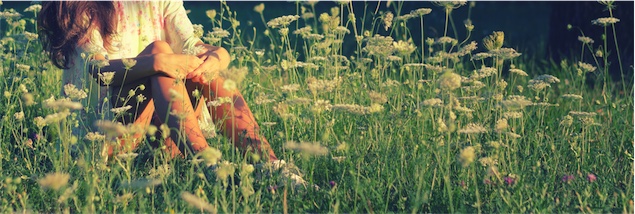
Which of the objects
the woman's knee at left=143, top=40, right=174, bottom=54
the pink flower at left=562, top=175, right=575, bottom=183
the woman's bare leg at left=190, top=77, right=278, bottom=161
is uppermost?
the woman's knee at left=143, top=40, right=174, bottom=54

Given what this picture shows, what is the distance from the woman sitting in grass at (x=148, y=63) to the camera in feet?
10.8

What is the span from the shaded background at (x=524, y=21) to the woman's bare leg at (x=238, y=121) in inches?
38.5

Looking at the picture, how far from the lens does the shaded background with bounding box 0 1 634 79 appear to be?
5.98 m

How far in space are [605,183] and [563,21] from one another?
350 centimetres

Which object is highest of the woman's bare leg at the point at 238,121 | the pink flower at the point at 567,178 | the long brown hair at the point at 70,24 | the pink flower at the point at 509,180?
the long brown hair at the point at 70,24

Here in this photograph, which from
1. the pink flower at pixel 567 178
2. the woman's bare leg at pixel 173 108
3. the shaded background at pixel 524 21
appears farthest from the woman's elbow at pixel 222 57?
the pink flower at pixel 567 178

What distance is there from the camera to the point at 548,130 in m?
3.94

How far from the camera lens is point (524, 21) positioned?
10.5 metres

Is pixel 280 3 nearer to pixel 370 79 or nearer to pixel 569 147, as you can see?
pixel 370 79

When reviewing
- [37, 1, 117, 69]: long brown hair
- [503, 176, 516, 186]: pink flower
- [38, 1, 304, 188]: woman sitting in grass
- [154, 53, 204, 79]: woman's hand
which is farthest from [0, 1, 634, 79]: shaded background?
[503, 176, 516, 186]: pink flower

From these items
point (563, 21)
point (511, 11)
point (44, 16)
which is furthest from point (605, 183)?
point (511, 11)

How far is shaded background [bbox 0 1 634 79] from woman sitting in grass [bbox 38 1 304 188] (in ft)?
2.16

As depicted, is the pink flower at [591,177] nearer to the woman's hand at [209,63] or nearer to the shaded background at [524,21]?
the woman's hand at [209,63]

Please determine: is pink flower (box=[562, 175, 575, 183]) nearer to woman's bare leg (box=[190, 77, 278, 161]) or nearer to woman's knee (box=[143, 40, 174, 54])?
woman's bare leg (box=[190, 77, 278, 161])
